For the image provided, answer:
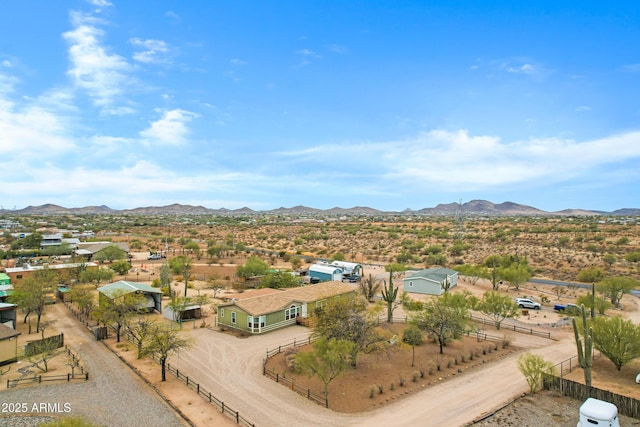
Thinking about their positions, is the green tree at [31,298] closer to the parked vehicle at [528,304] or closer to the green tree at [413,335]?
the green tree at [413,335]

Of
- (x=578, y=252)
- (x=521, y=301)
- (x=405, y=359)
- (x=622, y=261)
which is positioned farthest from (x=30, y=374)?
(x=578, y=252)

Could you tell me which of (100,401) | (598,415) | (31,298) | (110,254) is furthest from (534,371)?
(110,254)

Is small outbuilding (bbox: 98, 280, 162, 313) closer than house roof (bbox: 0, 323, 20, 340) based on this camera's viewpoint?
No

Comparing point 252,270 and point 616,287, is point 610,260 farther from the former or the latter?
point 252,270

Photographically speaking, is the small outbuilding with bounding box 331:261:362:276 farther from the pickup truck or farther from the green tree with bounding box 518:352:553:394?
the green tree with bounding box 518:352:553:394

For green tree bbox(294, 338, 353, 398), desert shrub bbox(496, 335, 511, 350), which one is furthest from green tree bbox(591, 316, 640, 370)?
green tree bbox(294, 338, 353, 398)

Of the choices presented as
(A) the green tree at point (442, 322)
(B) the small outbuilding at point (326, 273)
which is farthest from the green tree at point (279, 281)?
(A) the green tree at point (442, 322)

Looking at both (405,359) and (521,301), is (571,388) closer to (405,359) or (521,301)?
(405,359)
